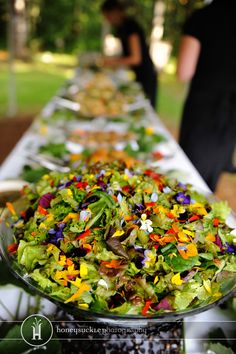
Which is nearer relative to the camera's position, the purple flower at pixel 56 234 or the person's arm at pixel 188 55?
the purple flower at pixel 56 234

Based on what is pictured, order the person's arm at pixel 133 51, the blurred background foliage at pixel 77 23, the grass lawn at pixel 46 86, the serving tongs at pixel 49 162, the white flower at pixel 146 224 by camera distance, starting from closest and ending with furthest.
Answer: the white flower at pixel 146 224 → the serving tongs at pixel 49 162 → the person's arm at pixel 133 51 → the grass lawn at pixel 46 86 → the blurred background foliage at pixel 77 23

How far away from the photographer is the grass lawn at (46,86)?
6069 mm

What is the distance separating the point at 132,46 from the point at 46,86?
4.48 metres

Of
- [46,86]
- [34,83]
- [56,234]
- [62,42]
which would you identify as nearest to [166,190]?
[56,234]

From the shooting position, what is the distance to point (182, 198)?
0.87 metres

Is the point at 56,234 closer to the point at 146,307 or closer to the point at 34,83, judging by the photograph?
the point at 146,307

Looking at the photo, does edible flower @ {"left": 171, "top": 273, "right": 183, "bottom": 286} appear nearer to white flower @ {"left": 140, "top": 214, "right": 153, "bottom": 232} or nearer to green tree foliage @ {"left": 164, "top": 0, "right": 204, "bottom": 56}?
white flower @ {"left": 140, "top": 214, "right": 153, "bottom": 232}

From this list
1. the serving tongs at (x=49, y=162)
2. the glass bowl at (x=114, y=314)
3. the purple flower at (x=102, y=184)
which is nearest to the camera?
the glass bowl at (x=114, y=314)

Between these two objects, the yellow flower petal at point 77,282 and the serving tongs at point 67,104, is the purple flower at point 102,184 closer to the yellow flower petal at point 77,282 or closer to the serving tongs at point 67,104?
the yellow flower petal at point 77,282

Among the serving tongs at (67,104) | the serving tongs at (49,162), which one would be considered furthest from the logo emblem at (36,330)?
the serving tongs at (67,104)

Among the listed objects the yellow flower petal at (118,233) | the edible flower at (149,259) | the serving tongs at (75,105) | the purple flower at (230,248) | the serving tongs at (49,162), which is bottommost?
the serving tongs at (75,105)

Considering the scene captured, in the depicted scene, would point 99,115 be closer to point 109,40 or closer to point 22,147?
point 22,147

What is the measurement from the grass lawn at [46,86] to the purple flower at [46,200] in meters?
4.58

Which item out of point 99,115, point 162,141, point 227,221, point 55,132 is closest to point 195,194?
point 227,221
